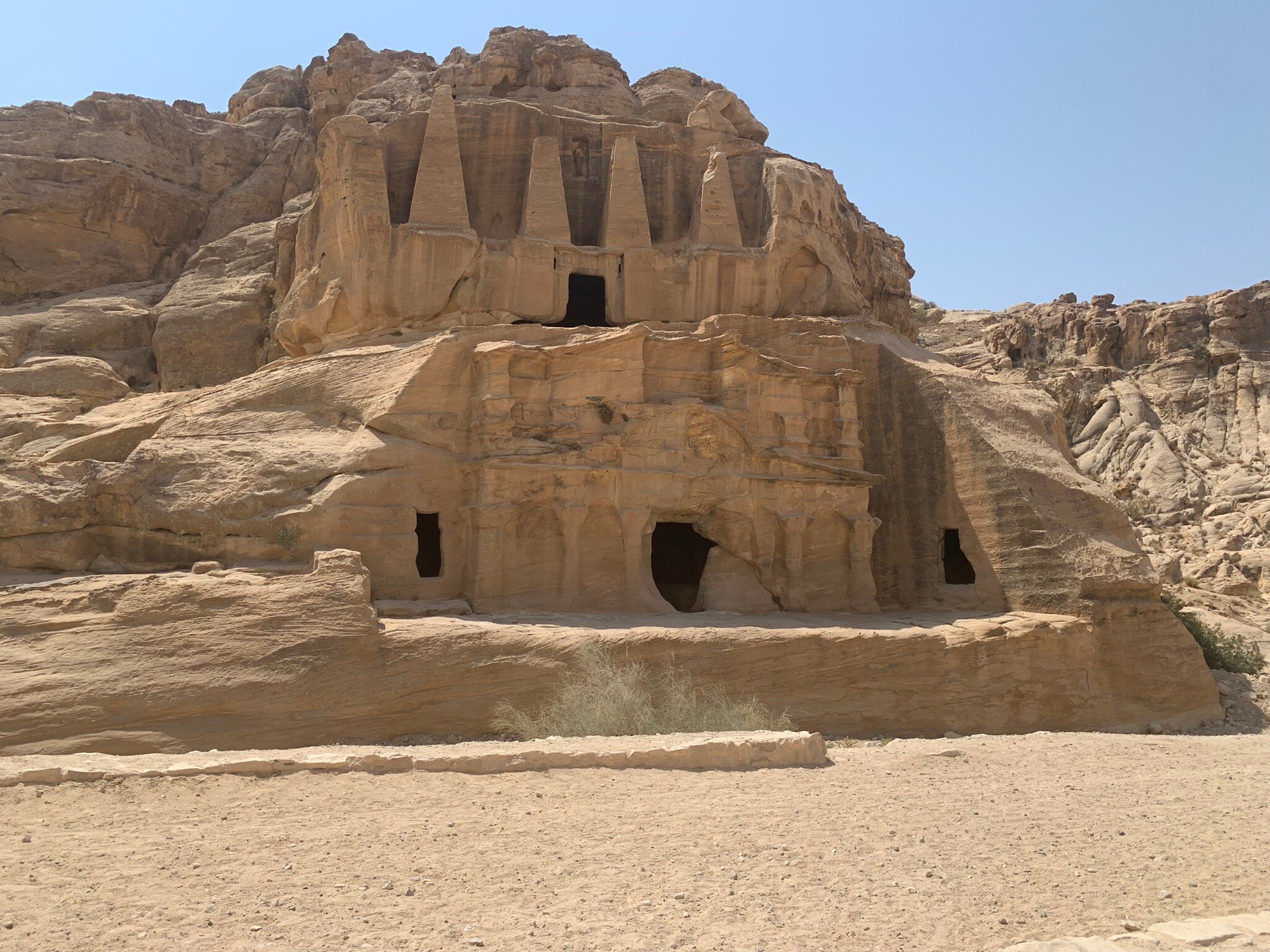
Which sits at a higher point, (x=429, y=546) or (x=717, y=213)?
(x=717, y=213)

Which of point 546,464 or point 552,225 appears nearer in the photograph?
point 546,464

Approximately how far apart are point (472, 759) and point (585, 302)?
1745 centimetres

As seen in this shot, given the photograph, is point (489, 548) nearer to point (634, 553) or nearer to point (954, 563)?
point (634, 553)

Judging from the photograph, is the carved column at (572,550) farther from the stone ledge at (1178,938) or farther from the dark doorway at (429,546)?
the stone ledge at (1178,938)

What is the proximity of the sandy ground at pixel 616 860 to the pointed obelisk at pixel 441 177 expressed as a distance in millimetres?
16003

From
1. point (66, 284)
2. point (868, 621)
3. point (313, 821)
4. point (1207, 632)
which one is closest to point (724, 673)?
point (868, 621)

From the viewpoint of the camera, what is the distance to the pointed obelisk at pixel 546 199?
948 inches

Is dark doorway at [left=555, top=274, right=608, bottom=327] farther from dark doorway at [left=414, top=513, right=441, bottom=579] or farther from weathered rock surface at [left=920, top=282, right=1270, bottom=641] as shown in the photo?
weathered rock surface at [left=920, top=282, right=1270, bottom=641]

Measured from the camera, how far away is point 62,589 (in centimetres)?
1375

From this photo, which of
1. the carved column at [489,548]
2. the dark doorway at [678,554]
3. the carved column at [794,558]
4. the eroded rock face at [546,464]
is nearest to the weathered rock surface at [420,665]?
the eroded rock face at [546,464]

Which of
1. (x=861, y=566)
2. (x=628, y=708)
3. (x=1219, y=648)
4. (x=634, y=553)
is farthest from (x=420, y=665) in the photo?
(x=1219, y=648)

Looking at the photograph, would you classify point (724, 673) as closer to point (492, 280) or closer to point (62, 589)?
point (62, 589)

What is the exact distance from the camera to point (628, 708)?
1381 centimetres

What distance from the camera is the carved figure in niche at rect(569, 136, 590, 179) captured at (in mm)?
26156
